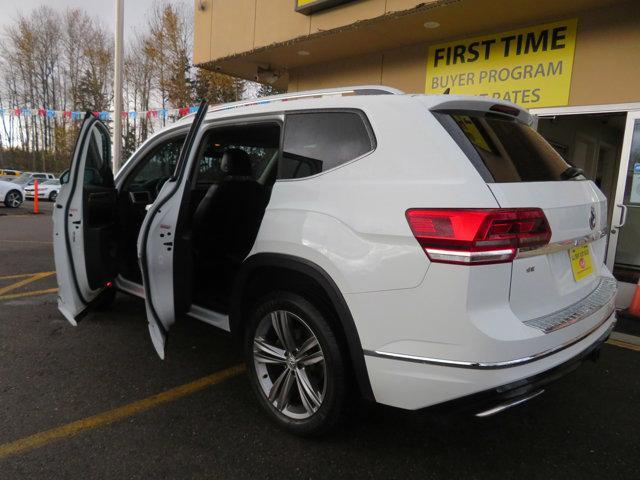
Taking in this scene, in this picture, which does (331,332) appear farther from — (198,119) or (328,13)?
(328,13)

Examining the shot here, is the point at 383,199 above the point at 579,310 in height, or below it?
above

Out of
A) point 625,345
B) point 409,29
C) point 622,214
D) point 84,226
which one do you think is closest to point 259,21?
point 409,29

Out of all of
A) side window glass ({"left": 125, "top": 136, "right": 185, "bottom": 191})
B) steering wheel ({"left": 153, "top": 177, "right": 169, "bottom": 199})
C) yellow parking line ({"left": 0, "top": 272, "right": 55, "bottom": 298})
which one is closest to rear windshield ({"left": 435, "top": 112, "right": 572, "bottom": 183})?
side window glass ({"left": 125, "top": 136, "right": 185, "bottom": 191})

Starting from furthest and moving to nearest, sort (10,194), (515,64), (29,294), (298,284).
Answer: (10,194) → (515,64) → (29,294) → (298,284)

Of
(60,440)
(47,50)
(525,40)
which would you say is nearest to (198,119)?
(60,440)

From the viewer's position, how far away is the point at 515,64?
6.58 metres

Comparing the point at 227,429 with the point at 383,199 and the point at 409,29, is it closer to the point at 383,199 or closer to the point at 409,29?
the point at 383,199

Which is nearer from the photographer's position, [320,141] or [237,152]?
[320,141]

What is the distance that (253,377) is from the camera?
2.74 metres

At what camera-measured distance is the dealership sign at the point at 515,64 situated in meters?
6.14

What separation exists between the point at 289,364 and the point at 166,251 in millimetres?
1061

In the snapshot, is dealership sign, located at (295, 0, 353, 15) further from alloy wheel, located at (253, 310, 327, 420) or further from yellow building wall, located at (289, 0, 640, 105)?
alloy wheel, located at (253, 310, 327, 420)

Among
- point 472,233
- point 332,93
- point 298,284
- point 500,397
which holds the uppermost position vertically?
point 332,93

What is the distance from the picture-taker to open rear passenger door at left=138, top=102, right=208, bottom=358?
2850 mm
